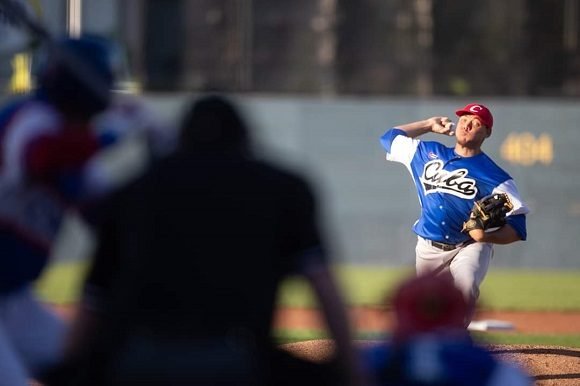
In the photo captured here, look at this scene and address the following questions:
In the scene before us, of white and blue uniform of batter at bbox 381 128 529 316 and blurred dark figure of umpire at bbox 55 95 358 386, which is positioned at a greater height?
blurred dark figure of umpire at bbox 55 95 358 386

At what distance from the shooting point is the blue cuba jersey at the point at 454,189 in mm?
7980

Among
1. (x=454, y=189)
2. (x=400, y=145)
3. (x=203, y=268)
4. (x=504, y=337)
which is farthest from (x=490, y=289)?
(x=203, y=268)

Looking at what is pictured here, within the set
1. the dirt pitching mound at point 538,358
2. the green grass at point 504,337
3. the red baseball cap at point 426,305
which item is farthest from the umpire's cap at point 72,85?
Answer: the green grass at point 504,337

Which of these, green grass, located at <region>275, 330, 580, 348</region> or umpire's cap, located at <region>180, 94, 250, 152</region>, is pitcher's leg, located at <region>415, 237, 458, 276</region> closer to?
green grass, located at <region>275, 330, 580, 348</region>

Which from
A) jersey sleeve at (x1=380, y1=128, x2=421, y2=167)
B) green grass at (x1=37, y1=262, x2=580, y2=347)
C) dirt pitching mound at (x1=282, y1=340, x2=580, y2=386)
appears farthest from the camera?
green grass at (x1=37, y1=262, x2=580, y2=347)

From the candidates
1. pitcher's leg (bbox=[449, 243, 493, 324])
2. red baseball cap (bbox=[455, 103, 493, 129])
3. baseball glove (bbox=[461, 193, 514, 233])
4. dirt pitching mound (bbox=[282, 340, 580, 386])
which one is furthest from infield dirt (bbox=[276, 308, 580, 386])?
red baseball cap (bbox=[455, 103, 493, 129])

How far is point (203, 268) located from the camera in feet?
10.1

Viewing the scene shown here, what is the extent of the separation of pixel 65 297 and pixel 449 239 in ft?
30.6

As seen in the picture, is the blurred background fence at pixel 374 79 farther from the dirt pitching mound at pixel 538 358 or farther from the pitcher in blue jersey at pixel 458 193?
the pitcher in blue jersey at pixel 458 193

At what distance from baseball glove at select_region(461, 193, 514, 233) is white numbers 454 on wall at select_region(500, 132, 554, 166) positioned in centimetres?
1333

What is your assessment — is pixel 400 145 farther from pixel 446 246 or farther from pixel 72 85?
pixel 72 85

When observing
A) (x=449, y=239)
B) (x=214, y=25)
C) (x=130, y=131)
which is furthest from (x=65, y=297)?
(x=130, y=131)

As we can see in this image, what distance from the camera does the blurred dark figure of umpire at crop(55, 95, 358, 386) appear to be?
3.08 m

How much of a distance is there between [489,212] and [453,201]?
30 centimetres
